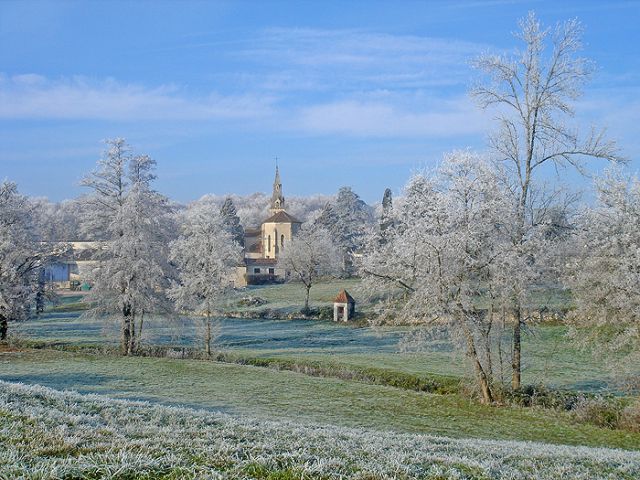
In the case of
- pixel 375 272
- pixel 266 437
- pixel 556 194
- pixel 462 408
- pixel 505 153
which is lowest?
pixel 462 408

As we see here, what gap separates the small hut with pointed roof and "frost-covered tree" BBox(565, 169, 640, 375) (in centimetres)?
3317

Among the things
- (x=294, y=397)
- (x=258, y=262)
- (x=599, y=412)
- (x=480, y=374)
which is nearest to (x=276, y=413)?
(x=294, y=397)

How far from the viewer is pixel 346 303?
55.1 meters

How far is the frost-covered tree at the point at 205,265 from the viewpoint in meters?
37.1

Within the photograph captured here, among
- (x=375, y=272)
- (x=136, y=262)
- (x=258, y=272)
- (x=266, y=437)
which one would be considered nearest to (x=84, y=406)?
(x=266, y=437)

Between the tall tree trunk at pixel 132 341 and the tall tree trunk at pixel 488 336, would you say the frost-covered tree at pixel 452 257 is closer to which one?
the tall tree trunk at pixel 488 336

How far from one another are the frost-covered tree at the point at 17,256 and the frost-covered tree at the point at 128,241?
223 inches

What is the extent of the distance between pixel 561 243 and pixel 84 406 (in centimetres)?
1931

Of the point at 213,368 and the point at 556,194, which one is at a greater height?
the point at 556,194

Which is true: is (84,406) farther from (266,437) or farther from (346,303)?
(346,303)

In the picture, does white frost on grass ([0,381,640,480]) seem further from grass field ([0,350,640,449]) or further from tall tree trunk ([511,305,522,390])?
tall tree trunk ([511,305,522,390])

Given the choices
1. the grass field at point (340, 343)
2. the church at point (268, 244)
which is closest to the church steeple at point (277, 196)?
the church at point (268, 244)

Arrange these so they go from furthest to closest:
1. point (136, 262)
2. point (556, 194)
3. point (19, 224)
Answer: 1. point (19, 224)
2. point (136, 262)
3. point (556, 194)

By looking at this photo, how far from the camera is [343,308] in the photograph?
55.5 m
